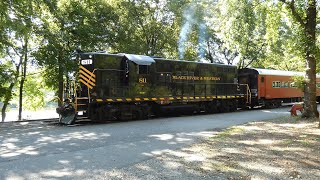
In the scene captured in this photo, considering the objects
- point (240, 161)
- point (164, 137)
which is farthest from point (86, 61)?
point (240, 161)

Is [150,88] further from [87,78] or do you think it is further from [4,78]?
[4,78]

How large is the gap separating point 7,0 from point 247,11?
36.5ft

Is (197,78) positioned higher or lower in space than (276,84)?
higher

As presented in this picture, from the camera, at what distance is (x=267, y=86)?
2806 centimetres

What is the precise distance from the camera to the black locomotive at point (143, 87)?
55.9 ft

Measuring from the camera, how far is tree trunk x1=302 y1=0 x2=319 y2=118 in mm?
15430

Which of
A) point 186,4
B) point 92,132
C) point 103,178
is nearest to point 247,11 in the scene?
point 92,132

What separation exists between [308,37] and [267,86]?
13.0 meters

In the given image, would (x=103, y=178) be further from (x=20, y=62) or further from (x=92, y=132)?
(x=20, y=62)

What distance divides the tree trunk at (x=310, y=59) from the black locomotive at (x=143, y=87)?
7.44 metres

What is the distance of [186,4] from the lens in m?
32.5

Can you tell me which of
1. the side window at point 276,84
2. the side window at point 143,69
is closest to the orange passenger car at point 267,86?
the side window at point 276,84

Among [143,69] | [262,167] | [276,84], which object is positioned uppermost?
[143,69]

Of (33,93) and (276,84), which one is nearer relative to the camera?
(276,84)
